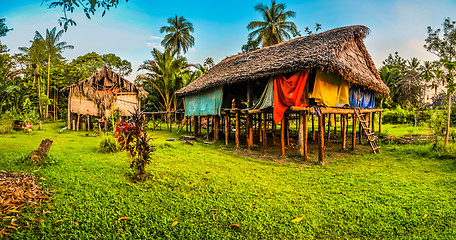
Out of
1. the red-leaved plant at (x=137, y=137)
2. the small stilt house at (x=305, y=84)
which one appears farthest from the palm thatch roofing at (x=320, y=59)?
the red-leaved plant at (x=137, y=137)

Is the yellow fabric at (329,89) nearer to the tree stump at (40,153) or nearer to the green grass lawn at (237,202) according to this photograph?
the green grass lawn at (237,202)

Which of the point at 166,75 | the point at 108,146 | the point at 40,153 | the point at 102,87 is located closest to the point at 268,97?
the point at 108,146

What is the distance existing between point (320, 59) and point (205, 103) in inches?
269

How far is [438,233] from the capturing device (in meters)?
3.40

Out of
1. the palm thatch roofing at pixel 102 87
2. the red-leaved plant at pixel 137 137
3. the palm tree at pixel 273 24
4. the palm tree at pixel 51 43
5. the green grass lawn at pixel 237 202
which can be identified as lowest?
the green grass lawn at pixel 237 202

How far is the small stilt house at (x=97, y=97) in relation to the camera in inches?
607

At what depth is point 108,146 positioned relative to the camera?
306 inches

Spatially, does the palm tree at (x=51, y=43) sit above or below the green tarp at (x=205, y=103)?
above

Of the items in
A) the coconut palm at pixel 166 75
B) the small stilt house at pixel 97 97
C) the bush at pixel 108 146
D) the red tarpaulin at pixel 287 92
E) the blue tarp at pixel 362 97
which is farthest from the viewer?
the coconut palm at pixel 166 75

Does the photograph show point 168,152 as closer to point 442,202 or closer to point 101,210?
point 101,210

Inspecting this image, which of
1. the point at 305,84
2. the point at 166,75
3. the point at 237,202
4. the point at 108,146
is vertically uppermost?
the point at 166,75

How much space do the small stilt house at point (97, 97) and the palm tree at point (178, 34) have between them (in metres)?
15.1

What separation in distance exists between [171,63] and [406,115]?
21.8 meters

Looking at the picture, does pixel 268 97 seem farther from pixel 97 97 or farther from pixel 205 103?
pixel 97 97
